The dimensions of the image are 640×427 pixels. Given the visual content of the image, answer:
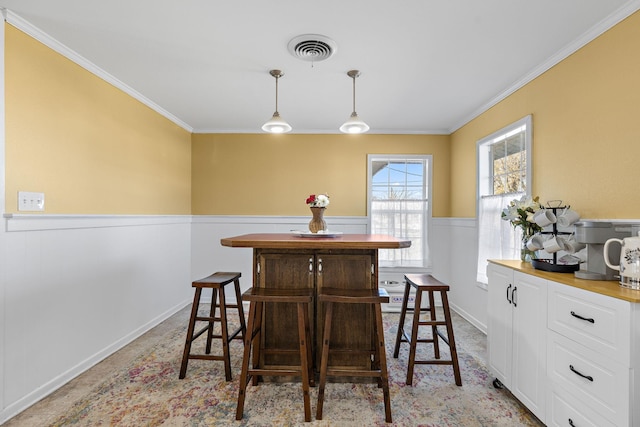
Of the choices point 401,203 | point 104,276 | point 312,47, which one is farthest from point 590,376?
point 104,276

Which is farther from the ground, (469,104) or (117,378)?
(469,104)

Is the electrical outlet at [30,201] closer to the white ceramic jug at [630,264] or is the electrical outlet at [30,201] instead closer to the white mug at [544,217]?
the white mug at [544,217]

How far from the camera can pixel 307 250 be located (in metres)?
2.50

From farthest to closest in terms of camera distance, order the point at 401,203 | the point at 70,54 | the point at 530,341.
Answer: the point at 401,203 < the point at 70,54 < the point at 530,341

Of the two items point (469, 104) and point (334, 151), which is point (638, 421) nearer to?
point (469, 104)

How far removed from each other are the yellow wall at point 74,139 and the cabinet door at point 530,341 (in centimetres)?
336

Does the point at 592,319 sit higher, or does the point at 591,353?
the point at 592,319

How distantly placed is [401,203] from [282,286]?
2830 mm

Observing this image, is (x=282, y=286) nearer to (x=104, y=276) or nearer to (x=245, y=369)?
(x=245, y=369)

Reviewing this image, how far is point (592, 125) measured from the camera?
2.24 m

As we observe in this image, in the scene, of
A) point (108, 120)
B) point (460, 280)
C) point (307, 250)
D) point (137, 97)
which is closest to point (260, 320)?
point (307, 250)

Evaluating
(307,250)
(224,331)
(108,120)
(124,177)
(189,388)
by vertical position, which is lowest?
(189,388)

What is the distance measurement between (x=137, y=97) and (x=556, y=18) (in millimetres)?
3662

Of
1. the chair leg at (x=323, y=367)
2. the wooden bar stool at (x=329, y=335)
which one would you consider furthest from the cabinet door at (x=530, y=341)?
the chair leg at (x=323, y=367)
